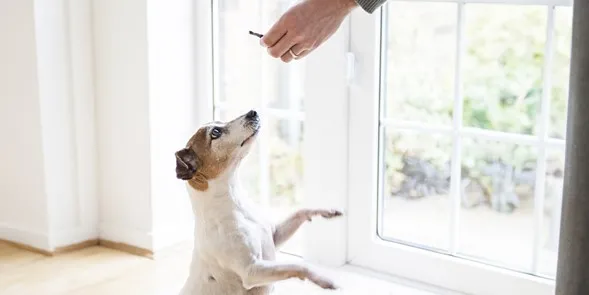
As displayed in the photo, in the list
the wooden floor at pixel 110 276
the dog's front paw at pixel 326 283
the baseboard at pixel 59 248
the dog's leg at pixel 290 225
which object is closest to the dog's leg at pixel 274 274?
the dog's front paw at pixel 326 283

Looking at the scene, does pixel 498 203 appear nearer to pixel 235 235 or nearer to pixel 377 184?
pixel 377 184

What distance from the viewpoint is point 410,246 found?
2018mm

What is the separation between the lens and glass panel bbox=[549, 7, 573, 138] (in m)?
1.72

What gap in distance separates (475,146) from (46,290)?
981 mm

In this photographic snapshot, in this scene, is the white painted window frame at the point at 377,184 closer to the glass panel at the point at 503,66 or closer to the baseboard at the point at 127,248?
the glass panel at the point at 503,66

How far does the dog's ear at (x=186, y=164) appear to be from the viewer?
150cm

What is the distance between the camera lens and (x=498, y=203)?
1960 millimetres

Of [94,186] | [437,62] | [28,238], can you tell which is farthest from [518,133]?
[28,238]

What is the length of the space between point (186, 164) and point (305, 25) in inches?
12.3

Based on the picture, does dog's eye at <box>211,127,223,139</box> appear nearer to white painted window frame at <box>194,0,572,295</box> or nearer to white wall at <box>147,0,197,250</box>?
white painted window frame at <box>194,0,572,295</box>

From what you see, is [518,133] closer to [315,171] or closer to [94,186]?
[315,171]

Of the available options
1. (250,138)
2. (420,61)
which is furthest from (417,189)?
(250,138)

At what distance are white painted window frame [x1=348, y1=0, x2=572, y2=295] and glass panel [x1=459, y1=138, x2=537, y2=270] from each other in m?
0.04

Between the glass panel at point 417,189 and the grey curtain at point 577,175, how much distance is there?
84 centimetres
